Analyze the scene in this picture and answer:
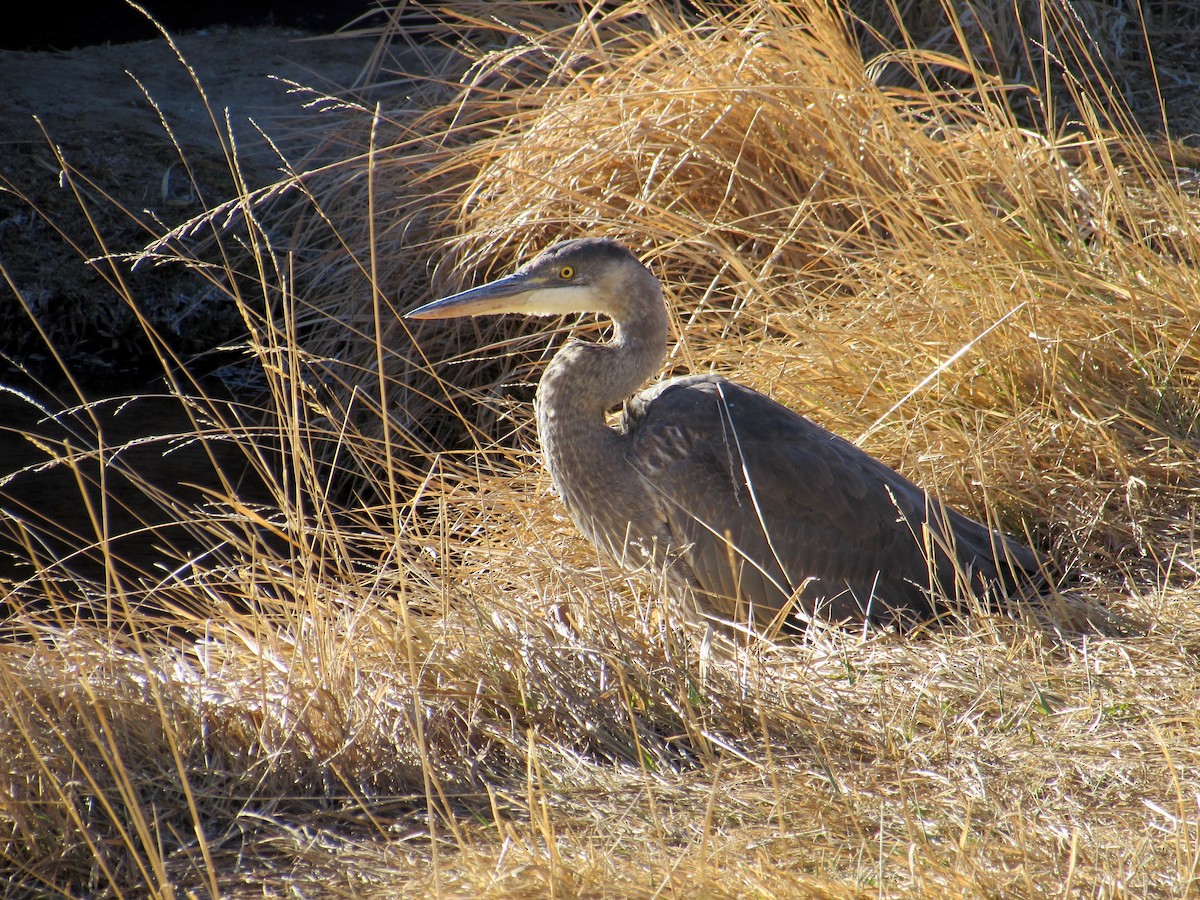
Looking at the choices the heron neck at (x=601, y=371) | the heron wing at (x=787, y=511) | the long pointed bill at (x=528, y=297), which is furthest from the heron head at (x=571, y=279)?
the heron wing at (x=787, y=511)

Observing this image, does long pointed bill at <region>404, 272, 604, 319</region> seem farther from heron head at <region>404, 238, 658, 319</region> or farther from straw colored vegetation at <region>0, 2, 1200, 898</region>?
straw colored vegetation at <region>0, 2, 1200, 898</region>

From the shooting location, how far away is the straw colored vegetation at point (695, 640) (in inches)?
84.2

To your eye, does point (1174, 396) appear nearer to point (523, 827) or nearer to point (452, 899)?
point (523, 827)

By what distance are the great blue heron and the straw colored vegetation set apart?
7.5 inches

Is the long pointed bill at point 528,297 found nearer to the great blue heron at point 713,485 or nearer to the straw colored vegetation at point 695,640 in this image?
the great blue heron at point 713,485

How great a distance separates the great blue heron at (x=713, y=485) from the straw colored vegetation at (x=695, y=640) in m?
0.19

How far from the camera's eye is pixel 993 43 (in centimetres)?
638

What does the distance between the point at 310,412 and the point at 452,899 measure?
4.36 meters

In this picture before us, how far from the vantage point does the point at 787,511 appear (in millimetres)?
3387

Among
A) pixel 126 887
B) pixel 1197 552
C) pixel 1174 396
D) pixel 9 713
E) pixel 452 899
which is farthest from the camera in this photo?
pixel 1174 396

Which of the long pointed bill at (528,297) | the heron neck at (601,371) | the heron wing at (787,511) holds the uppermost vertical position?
the long pointed bill at (528,297)

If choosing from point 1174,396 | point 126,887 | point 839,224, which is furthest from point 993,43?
point 126,887

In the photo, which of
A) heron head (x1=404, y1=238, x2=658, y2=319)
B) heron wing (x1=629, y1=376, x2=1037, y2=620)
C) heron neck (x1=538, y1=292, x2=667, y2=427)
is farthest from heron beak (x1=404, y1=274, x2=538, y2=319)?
heron wing (x1=629, y1=376, x2=1037, y2=620)

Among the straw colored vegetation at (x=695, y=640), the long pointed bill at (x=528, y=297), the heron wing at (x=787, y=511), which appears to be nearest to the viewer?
the straw colored vegetation at (x=695, y=640)
